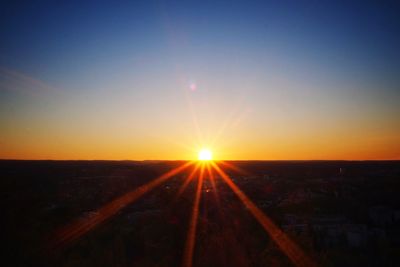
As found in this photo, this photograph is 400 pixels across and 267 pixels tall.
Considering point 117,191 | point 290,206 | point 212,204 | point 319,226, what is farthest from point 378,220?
point 117,191

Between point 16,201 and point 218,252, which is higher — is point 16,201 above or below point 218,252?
above

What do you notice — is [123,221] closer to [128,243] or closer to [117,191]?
[128,243]

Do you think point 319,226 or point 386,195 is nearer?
point 319,226

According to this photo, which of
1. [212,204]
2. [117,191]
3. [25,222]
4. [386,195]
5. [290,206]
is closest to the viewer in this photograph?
[25,222]

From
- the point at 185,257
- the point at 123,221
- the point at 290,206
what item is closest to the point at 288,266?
the point at 185,257

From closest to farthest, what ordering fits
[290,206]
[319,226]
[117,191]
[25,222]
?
1. [25,222]
2. [319,226]
3. [290,206]
4. [117,191]

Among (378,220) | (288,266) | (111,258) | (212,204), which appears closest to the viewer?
(288,266)

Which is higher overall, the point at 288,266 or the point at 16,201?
the point at 16,201

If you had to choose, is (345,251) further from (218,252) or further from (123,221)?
(123,221)

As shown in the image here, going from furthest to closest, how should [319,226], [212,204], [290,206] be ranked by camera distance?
1. [290,206]
2. [212,204]
3. [319,226]
